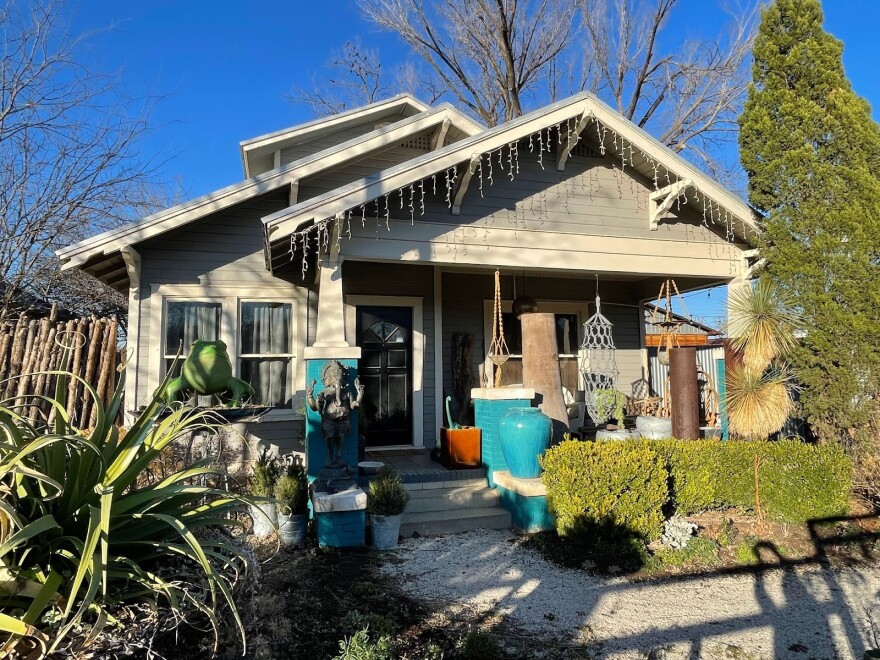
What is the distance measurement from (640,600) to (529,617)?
912 millimetres

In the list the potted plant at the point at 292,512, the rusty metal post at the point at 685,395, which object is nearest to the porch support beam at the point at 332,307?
the potted plant at the point at 292,512

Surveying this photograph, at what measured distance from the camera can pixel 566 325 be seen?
9273 millimetres

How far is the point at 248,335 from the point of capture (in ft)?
24.2

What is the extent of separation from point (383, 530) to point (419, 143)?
19.8ft

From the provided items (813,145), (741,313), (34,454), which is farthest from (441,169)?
(34,454)

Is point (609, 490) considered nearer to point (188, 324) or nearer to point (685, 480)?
point (685, 480)

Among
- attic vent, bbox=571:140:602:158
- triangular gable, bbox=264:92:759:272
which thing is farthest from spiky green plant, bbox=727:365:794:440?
attic vent, bbox=571:140:602:158

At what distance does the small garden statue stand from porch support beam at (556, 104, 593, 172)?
13.1 ft

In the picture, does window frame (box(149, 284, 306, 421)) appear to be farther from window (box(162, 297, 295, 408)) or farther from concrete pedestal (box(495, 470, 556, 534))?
concrete pedestal (box(495, 470, 556, 534))

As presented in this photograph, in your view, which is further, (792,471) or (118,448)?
(792,471)

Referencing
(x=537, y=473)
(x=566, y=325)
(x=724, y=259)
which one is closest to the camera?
(x=537, y=473)

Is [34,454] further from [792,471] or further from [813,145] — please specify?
[813,145]

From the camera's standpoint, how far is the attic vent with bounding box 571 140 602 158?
7449 mm

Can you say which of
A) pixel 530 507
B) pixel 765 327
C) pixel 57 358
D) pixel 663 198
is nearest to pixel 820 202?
pixel 765 327
